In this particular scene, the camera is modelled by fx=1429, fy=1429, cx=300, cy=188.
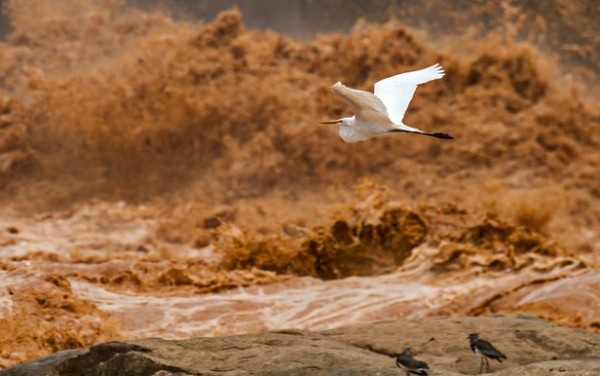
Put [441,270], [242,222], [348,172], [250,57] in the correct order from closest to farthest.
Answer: [441,270]
[242,222]
[348,172]
[250,57]

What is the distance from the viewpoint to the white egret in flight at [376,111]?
6.29 m

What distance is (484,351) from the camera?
5988mm

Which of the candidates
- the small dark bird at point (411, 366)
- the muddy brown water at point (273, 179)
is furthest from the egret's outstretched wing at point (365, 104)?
the muddy brown water at point (273, 179)

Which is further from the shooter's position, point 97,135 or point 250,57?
point 250,57

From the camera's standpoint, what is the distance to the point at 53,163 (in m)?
14.8

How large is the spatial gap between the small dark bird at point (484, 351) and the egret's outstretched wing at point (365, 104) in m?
1.06

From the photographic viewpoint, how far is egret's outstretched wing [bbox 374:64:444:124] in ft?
22.9

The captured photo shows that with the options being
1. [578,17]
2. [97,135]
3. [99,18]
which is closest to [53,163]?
[97,135]

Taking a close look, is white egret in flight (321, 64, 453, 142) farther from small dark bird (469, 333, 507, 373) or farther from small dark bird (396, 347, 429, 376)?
small dark bird (396, 347, 429, 376)

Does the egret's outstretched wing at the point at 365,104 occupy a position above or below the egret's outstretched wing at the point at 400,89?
below

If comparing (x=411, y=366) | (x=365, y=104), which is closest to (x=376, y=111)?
(x=365, y=104)

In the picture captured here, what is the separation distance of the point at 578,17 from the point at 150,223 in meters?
5.94

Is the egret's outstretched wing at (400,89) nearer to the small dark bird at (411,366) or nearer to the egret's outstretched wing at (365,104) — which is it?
the egret's outstretched wing at (365,104)

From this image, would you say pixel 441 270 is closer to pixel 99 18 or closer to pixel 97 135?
pixel 97 135
